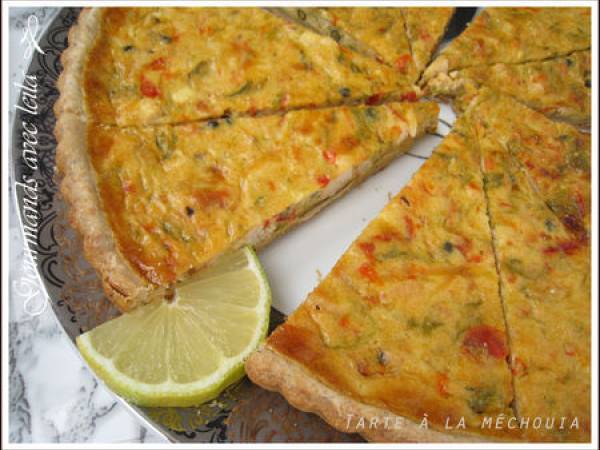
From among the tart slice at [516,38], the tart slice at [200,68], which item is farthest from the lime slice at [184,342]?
the tart slice at [516,38]

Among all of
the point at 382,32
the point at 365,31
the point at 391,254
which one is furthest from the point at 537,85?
the point at 391,254

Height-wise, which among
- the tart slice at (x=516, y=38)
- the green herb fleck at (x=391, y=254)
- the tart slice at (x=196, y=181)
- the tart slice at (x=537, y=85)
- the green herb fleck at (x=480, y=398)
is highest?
the tart slice at (x=516, y=38)

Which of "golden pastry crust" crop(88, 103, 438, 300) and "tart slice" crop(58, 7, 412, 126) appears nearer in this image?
"golden pastry crust" crop(88, 103, 438, 300)

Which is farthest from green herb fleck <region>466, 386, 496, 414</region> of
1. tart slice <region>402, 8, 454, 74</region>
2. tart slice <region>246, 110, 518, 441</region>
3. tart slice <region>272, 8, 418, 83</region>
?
tart slice <region>402, 8, 454, 74</region>

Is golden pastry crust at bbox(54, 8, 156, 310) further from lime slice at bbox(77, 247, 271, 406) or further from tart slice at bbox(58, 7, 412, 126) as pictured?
lime slice at bbox(77, 247, 271, 406)

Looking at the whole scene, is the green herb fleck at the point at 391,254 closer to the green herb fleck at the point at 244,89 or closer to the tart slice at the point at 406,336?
the tart slice at the point at 406,336

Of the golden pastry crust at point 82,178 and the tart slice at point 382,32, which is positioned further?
the tart slice at point 382,32

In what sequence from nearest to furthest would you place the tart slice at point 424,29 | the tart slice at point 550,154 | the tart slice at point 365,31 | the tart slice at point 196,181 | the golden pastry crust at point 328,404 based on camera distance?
the golden pastry crust at point 328,404 < the tart slice at point 196,181 < the tart slice at point 550,154 < the tart slice at point 365,31 < the tart slice at point 424,29
